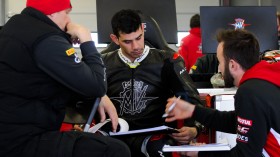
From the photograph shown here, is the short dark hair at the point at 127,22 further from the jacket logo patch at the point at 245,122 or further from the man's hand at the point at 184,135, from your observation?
the jacket logo patch at the point at 245,122

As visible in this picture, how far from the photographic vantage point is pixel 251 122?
162 centimetres

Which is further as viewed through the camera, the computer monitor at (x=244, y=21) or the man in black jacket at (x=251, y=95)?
the computer monitor at (x=244, y=21)

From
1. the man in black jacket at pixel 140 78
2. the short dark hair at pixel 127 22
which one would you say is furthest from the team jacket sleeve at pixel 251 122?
the short dark hair at pixel 127 22

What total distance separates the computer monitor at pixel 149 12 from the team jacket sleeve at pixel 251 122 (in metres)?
1.55

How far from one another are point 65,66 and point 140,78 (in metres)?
1.01

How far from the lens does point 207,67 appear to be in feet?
12.2

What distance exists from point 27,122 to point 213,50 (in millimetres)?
1761

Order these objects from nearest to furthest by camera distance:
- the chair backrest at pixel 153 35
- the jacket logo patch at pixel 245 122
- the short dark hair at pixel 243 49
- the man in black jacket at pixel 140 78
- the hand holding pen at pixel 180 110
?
1. the jacket logo patch at pixel 245 122
2. the short dark hair at pixel 243 49
3. the hand holding pen at pixel 180 110
4. the man in black jacket at pixel 140 78
5. the chair backrest at pixel 153 35

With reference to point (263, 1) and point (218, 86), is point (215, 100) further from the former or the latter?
point (263, 1)

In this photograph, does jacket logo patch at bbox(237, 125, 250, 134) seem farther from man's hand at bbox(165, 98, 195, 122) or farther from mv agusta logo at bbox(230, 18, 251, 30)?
mv agusta logo at bbox(230, 18, 251, 30)

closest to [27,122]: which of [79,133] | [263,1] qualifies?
[79,133]

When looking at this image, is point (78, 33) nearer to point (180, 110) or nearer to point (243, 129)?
point (180, 110)

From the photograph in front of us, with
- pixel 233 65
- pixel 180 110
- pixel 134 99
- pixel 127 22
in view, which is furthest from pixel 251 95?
pixel 127 22

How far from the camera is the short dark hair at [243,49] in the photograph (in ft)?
5.82
